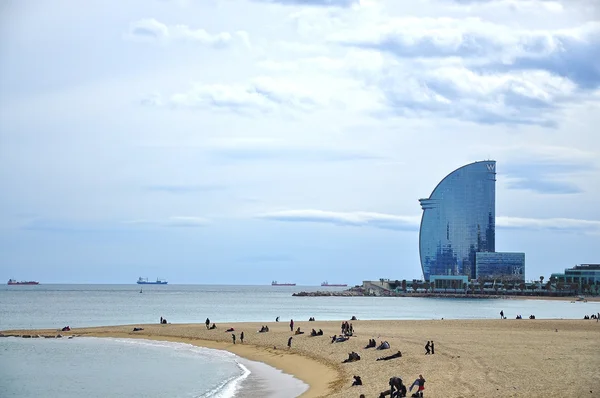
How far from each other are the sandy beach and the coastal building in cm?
14555

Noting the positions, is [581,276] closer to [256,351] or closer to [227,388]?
[256,351]

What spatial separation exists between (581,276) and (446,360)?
6858 inches

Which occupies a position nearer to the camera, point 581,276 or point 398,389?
point 398,389

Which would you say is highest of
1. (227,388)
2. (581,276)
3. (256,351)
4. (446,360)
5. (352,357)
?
(581,276)

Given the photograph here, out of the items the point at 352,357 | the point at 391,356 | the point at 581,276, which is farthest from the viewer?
the point at 581,276

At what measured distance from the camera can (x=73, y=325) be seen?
2594 inches

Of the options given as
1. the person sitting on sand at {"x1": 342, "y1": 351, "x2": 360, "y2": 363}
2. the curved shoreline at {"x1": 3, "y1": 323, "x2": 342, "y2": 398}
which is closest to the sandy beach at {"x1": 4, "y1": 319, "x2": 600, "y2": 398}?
the curved shoreline at {"x1": 3, "y1": 323, "x2": 342, "y2": 398}

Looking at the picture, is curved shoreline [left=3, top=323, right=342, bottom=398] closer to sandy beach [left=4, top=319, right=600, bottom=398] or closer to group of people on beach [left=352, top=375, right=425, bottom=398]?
sandy beach [left=4, top=319, right=600, bottom=398]

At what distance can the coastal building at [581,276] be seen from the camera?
186250mm

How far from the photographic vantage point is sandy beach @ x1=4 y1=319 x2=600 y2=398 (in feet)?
78.2

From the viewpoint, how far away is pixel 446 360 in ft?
99.6

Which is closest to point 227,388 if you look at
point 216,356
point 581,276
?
point 216,356

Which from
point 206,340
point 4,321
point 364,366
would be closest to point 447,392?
point 364,366

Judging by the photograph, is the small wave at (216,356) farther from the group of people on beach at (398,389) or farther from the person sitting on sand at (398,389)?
the person sitting on sand at (398,389)
